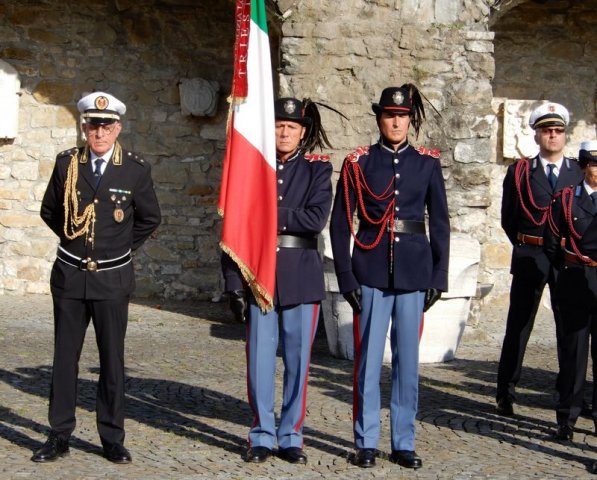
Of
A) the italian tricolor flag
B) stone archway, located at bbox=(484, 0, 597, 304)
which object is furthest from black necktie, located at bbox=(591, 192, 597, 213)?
stone archway, located at bbox=(484, 0, 597, 304)

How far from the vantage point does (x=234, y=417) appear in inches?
253

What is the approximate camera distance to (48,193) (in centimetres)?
560

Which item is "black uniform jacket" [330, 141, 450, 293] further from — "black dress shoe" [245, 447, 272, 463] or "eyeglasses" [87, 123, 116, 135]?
"eyeglasses" [87, 123, 116, 135]

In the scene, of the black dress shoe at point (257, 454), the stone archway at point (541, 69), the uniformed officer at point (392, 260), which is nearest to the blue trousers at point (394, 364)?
the uniformed officer at point (392, 260)

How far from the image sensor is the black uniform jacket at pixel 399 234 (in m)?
5.45

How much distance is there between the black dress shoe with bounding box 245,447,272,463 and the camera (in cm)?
539

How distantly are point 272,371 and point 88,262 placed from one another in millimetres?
987

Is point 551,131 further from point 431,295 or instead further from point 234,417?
point 234,417

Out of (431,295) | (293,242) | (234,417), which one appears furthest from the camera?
(234,417)

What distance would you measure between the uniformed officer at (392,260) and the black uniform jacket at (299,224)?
10 cm

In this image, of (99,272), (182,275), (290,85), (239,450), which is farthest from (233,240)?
(182,275)

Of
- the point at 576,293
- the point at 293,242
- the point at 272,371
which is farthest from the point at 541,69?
the point at 272,371

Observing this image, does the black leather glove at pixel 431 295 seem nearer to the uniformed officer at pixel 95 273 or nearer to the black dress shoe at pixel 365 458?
the black dress shoe at pixel 365 458

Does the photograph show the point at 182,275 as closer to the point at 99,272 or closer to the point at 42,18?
the point at 42,18
